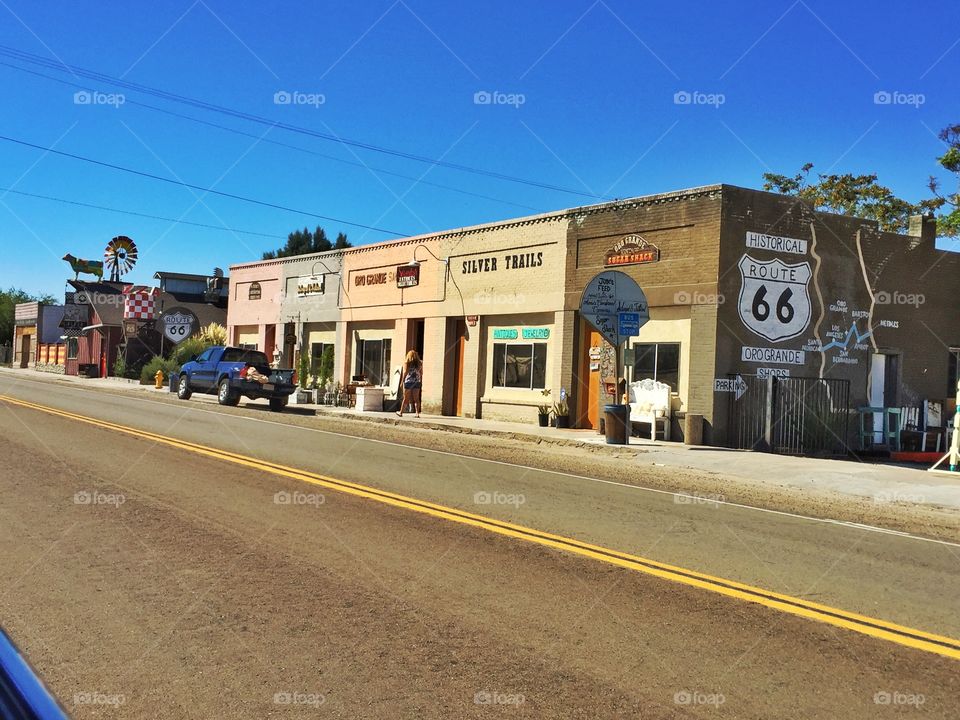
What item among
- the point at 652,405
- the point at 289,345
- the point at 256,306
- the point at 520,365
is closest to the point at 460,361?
the point at 520,365

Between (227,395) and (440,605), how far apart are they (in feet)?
74.9

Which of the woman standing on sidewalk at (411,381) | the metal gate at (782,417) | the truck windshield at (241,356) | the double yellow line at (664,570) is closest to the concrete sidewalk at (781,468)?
the metal gate at (782,417)

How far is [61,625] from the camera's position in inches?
199

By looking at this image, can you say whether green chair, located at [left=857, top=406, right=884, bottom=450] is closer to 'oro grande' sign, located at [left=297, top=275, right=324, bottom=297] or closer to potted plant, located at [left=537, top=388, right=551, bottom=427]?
potted plant, located at [left=537, top=388, right=551, bottom=427]

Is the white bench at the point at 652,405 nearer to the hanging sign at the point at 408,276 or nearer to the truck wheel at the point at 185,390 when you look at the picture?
the hanging sign at the point at 408,276

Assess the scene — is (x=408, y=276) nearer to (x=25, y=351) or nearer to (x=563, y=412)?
(x=563, y=412)

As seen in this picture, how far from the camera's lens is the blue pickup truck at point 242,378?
2631 cm

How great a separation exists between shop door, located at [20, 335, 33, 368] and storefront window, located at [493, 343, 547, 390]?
56.6 m

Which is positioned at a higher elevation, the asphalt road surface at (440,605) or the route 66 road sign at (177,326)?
the route 66 road sign at (177,326)

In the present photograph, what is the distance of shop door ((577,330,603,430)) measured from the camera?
72.9 feet

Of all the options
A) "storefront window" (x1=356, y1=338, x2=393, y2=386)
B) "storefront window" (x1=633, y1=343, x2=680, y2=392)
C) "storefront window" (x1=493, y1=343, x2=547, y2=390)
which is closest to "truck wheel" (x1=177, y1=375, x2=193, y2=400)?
"storefront window" (x1=356, y1=338, x2=393, y2=386)

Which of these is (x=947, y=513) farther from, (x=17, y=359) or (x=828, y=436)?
(x=17, y=359)

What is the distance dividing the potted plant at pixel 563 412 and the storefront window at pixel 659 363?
233cm

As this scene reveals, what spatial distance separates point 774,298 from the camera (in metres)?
19.7
